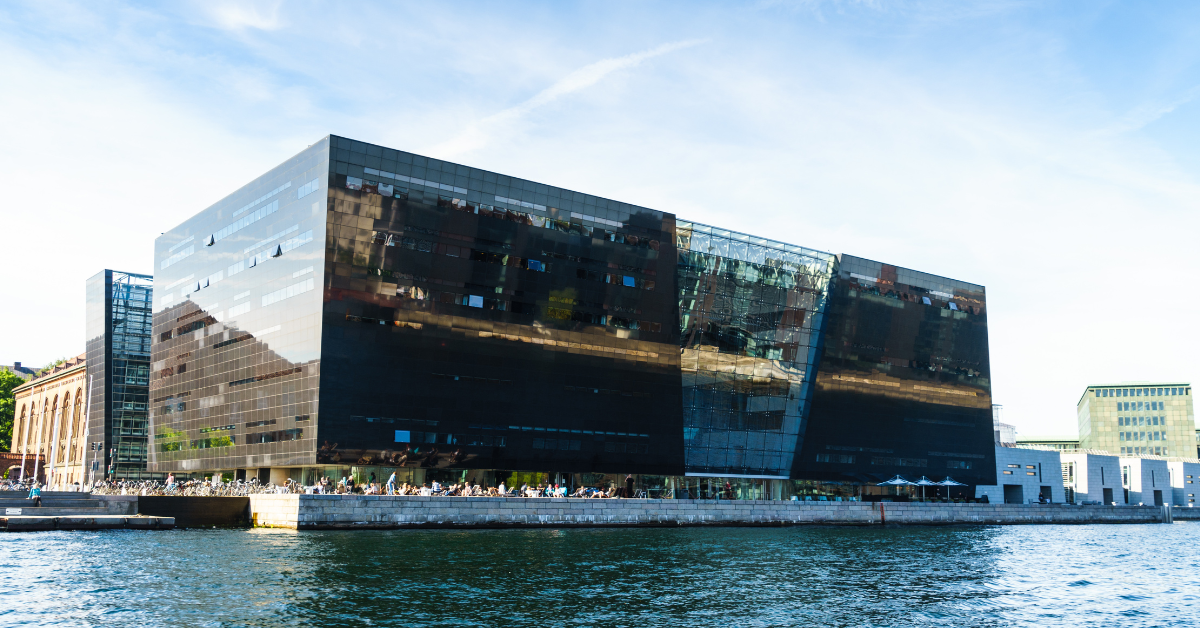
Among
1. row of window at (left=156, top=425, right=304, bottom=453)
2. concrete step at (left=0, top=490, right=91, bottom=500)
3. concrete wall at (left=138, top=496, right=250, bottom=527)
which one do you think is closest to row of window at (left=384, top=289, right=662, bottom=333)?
row of window at (left=156, top=425, right=304, bottom=453)

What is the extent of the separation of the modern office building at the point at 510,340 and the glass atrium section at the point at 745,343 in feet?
0.64

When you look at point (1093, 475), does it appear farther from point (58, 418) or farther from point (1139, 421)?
point (58, 418)

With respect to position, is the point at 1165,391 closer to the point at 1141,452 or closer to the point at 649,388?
the point at 1141,452

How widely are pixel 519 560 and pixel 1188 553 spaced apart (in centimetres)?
4404

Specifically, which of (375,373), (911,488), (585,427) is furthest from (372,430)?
(911,488)

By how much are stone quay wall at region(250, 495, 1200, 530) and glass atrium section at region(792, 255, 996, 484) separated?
851 centimetres

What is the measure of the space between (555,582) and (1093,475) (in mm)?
128959

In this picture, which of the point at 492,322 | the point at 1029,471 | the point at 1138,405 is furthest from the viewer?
the point at 1138,405

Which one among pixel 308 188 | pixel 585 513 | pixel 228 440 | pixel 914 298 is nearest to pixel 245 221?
pixel 308 188

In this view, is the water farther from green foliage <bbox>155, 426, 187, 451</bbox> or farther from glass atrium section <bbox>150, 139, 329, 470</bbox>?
green foliage <bbox>155, 426, 187, 451</bbox>

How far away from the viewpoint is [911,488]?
351 feet

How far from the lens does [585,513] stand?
7112cm

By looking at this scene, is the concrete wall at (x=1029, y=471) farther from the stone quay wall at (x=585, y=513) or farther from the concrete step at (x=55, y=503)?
the concrete step at (x=55, y=503)

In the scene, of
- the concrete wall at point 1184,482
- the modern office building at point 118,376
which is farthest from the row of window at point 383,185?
the concrete wall at point 1184,482
